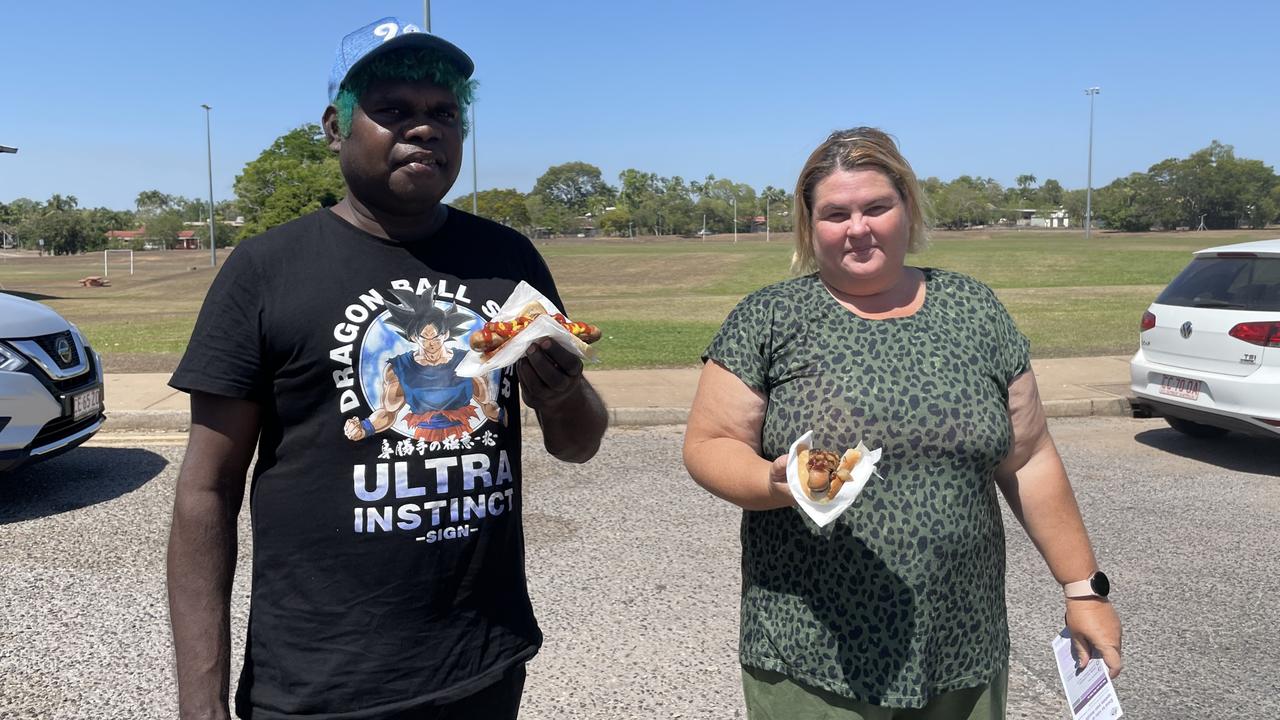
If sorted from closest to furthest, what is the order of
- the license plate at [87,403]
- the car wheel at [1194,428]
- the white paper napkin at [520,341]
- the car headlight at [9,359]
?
the white paper napkin at [520,341], the car headlight at [9,359], the license plate at [87,403], the car wheel at [1194,428]

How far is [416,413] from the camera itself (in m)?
1.72

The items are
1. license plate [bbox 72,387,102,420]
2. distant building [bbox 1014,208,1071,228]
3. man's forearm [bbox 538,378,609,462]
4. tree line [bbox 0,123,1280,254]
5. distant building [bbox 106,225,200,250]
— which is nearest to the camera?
man's forearm [bbox 538,378,609,462]

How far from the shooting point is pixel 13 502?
6.18 meters

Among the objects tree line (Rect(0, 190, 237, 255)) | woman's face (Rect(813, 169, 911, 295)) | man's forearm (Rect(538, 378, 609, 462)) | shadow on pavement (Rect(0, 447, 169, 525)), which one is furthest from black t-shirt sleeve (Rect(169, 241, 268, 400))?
tree line (Rect(0, 190, 237, 255))

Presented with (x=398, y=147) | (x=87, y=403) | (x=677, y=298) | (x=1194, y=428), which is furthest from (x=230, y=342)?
(x=677, y=298)

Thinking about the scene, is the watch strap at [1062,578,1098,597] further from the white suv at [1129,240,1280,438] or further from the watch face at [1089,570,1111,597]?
the white suv at [1129,240,1280,438]

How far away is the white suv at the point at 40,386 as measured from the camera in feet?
19.4

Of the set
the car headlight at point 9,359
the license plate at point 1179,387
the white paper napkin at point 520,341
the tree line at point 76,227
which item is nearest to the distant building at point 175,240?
the tree line at point 76,227

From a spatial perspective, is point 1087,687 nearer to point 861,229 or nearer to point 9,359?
point 861,229

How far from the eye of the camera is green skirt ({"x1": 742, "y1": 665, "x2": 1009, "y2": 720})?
2.03 metres

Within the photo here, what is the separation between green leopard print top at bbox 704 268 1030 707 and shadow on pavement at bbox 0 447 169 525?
5519 millimetres

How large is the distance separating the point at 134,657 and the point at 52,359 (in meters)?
3.14

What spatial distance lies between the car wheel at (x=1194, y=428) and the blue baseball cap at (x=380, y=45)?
8001mm

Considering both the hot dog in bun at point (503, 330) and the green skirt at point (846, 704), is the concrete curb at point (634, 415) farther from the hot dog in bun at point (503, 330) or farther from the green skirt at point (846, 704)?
the hot dog in bun at point (503, 330)
